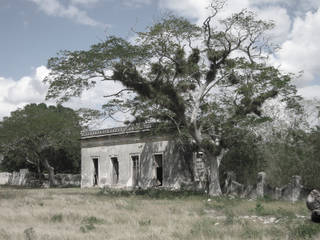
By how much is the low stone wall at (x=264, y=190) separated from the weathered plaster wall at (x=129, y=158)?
204 inches

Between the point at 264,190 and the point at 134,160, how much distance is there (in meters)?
11.5

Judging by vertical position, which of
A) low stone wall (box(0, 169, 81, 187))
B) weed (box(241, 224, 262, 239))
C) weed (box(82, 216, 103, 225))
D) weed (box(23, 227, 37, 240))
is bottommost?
weed (box(241, 224, 262, 239))

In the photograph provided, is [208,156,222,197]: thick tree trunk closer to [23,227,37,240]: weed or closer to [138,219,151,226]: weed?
[138,219,151,226]: weed

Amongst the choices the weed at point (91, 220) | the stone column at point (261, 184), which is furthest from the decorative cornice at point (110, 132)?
the weed at point (91, 220)

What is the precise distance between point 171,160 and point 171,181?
1230mm

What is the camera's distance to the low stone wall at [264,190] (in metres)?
16.5

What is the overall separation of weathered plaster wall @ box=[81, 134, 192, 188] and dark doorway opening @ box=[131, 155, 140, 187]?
20cm

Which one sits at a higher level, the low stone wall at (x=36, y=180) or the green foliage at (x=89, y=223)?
the low stone wall at (x=36, y=180)

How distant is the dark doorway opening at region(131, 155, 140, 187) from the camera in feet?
89.4

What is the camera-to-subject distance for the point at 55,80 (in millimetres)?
18969

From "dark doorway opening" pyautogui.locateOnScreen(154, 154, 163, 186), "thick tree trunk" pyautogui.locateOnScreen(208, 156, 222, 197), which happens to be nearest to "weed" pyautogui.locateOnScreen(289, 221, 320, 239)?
"thick tree trunk" pyautogui.locateOnScreen(208, 156, 222, 197)

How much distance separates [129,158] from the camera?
27578 millimetres

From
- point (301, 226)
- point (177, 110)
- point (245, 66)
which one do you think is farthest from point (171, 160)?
point (301, 226)

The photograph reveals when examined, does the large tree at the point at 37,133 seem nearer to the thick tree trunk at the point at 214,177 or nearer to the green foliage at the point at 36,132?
the green foliage at the point at 36,132
